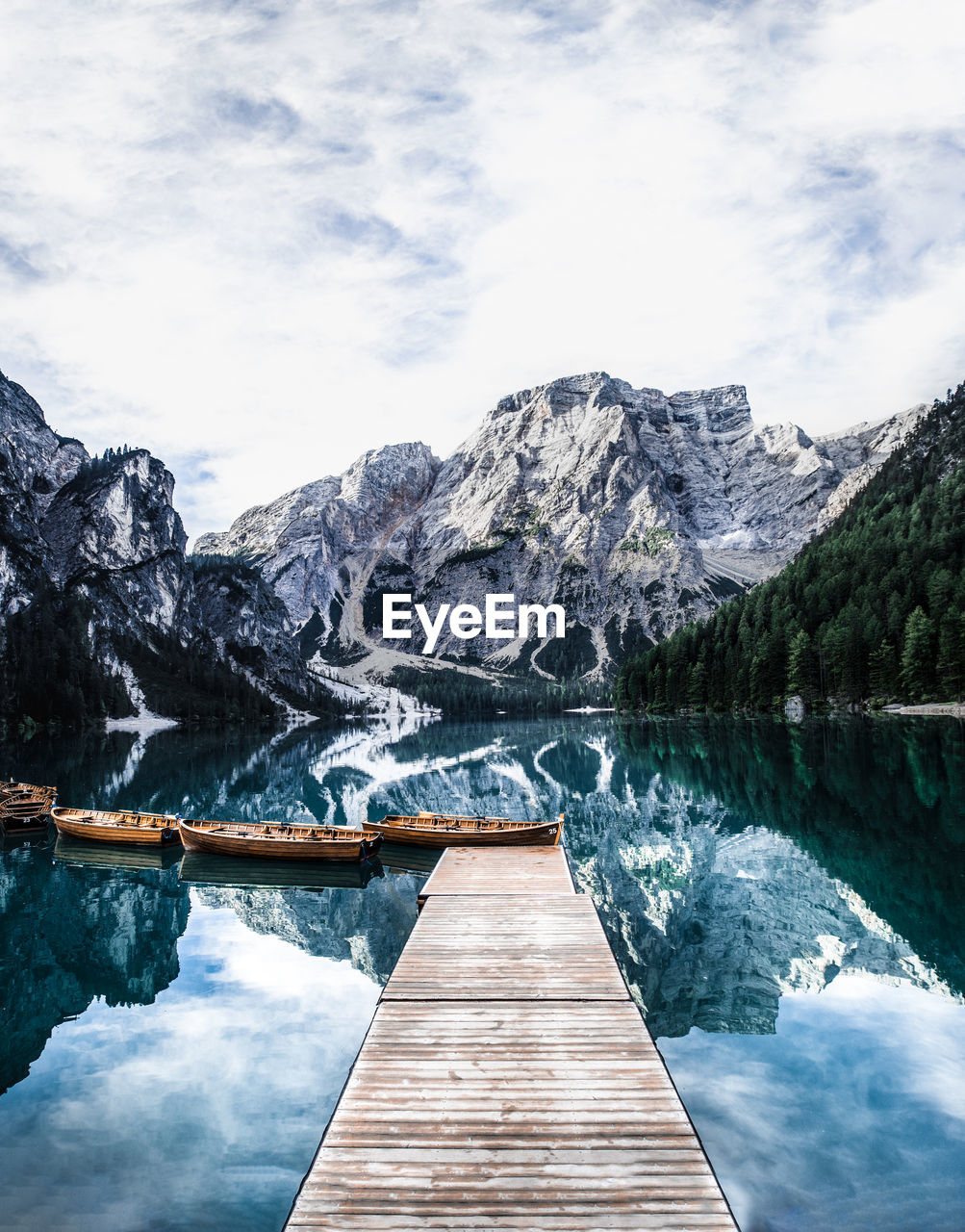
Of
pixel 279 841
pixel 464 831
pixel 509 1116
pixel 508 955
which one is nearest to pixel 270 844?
pixel 279 841

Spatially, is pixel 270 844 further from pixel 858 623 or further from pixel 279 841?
pixel 858 623

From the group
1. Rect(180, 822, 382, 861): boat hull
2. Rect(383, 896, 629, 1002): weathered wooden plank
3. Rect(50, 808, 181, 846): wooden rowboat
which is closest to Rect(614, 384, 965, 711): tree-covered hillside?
Rect(180, 822, 382, 861): boat hull

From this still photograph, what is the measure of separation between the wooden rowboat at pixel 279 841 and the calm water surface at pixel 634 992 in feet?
4.07

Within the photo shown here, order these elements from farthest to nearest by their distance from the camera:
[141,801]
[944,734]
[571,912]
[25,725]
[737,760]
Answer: [25,725] → [944,734] → [737,760] → [141,801] → [571,912]

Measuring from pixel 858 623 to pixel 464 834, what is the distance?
85.1 meters

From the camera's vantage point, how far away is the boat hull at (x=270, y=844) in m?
34.0

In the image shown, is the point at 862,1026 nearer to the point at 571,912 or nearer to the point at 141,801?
the point at 571,912

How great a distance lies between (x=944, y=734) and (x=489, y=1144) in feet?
236

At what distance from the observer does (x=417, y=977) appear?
1490 centimetres

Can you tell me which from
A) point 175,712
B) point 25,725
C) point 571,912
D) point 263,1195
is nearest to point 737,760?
point 571,912

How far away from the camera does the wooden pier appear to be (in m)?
7.61

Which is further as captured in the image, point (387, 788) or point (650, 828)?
point (387, 788)

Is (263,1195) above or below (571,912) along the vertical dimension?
below

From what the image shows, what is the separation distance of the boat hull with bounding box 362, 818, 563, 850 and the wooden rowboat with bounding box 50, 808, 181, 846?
37.9 ft
